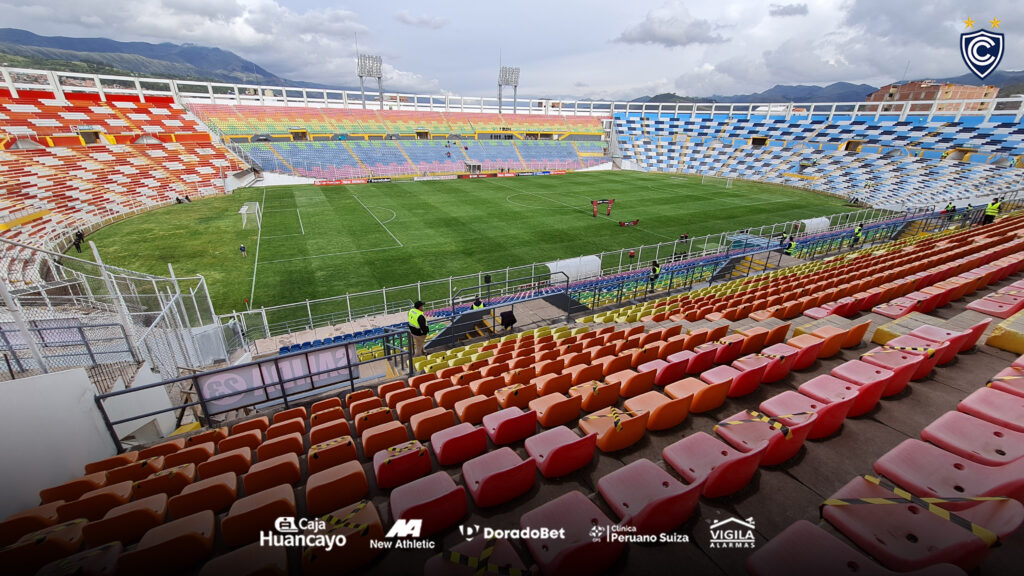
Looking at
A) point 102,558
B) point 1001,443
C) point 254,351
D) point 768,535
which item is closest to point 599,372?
point 768,535

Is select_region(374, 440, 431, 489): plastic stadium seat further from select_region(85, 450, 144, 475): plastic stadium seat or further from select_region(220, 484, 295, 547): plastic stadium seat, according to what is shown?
select_region(85, 450, 144, 475): plastic stadium seat

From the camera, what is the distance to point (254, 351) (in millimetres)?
12961

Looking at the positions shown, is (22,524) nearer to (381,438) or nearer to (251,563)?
(251,563)

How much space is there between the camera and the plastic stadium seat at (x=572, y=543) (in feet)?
8.51

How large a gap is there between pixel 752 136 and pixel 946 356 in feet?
208

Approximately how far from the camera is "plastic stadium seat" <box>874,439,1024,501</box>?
290 centimetres

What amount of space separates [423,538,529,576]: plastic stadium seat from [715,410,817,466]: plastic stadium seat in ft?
8.14

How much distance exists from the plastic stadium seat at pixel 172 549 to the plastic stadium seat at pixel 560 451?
2.77 metres

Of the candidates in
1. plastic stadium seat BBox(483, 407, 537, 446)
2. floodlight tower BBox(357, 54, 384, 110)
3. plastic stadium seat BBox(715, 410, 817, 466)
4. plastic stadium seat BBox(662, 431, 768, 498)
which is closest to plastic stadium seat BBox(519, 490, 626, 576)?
plastic stadium seat BBox(662, 431, 768, 498)

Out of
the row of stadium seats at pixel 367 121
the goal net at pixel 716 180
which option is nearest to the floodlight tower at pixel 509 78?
the row of stadium seats at pixel 367 121

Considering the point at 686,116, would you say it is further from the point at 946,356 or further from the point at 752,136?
the point at 946,356

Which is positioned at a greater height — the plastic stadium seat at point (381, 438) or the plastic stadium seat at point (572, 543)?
the plastic stadium seat at point (572, 543)

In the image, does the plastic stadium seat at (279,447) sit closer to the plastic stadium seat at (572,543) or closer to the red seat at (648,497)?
the plastic stadium seat at (572,543)

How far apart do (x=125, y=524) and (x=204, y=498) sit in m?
0.55
